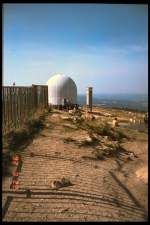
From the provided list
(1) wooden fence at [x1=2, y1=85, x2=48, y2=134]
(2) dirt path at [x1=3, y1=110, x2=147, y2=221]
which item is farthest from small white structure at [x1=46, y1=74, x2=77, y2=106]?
(2) dirt path at [x1=3, y1=110, x2=147, y2=221]

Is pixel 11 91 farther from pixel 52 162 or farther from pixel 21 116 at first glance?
pixel 52 162

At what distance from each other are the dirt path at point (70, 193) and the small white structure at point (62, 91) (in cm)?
1678

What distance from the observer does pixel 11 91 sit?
38.7 ft

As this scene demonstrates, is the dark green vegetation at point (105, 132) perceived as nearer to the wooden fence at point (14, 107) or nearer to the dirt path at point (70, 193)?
the wooden fence at point (14, 107)

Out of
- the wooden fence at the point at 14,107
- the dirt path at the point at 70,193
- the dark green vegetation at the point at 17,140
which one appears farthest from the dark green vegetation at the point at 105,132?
the dirt path at the point at 70,193

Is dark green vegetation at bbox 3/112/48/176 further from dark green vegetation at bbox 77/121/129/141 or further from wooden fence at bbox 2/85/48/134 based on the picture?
dark green vegetation at bbox 77/121/129/141

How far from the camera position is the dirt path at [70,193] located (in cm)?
541

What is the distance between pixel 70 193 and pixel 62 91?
20.6 meters

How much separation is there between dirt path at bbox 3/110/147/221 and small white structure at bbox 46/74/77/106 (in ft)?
55.0

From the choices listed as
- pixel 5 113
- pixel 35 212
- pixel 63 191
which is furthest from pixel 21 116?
pixel 35 212

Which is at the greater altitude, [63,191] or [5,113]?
[5,113]

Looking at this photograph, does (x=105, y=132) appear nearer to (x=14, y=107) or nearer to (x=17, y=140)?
(x=14, y=107)

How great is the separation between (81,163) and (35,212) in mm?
3647

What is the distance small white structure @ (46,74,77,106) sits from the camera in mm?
26656
